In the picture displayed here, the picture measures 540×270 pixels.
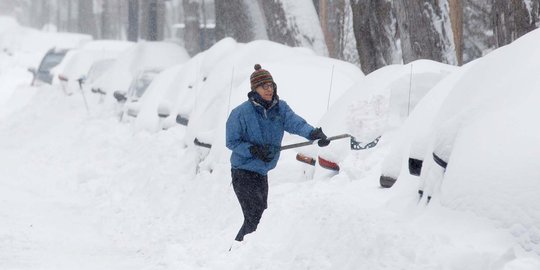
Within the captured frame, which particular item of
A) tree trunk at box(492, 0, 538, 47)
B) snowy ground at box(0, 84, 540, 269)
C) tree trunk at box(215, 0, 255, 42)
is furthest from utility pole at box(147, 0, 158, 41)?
tree trunk at box(492, 0, 538, 47)

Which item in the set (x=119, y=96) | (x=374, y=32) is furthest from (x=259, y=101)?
(x=119, y=96)

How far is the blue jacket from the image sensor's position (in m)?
8.05

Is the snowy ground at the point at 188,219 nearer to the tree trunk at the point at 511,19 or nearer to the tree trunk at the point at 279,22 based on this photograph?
the tree trunk at the point at 511,19

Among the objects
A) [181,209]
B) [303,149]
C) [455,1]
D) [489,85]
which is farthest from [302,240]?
[455,1]

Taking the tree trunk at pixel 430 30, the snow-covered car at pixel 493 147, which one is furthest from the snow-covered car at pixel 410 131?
the tree trunk at pixel 430 30

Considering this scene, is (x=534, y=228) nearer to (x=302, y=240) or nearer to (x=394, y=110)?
(x=302, y=240)

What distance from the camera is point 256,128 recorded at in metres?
8.09

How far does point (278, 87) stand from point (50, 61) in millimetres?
24894

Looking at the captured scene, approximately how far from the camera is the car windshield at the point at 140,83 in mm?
20484

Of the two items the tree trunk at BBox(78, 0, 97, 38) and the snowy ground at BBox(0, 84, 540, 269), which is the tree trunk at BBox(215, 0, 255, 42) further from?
the tree trunk at BBox(78, 0, 97, 38)

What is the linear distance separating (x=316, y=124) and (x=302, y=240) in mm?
3432

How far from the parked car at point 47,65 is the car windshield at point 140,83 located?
12.0 m

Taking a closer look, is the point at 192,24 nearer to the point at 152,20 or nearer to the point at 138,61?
the point at 152,20

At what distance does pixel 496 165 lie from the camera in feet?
15.2
